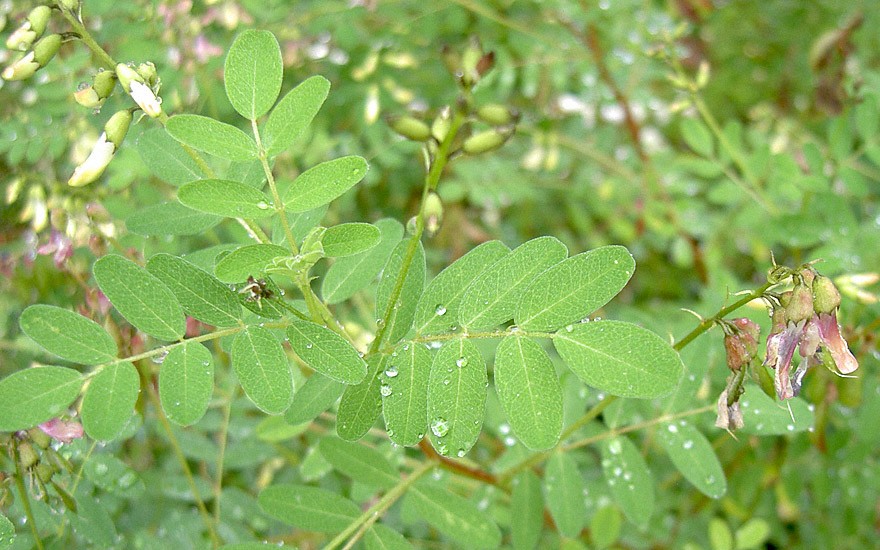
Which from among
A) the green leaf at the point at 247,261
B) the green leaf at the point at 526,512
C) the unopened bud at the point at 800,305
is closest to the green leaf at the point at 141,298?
the green leaf at the point at 247,261

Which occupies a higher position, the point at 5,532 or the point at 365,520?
the point at 5,532

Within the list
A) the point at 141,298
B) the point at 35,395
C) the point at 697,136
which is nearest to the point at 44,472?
the point at 35,395

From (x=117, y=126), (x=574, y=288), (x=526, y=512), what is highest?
(x=117, y=126)

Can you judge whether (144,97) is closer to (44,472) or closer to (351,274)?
(351,274)

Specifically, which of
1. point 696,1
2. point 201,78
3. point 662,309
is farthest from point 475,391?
point 696,1

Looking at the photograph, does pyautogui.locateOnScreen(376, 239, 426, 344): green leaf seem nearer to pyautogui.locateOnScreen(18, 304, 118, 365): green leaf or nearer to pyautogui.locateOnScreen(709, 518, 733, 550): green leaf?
pyautogui.locateOnScreen(18, 304, 118, 365): green leaf

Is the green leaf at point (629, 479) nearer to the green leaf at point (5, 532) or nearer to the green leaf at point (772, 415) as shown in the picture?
the green leaf at point (772, 415)

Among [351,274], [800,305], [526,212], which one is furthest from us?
[526,212]

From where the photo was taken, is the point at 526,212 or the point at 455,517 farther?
the point at 526,212
